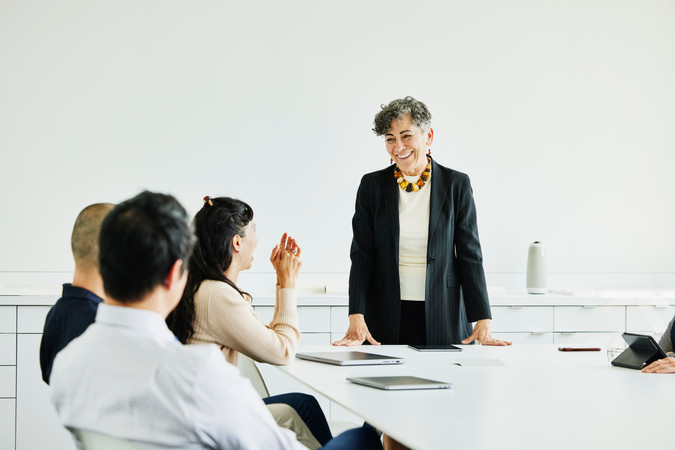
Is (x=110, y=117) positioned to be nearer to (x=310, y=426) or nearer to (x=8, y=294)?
(x=8, y=294)

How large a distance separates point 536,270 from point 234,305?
9.25ft

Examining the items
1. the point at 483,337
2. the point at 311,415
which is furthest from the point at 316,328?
the point at 311,415

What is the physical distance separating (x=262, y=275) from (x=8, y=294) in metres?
1.41

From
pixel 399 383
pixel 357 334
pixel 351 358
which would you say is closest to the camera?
pixel 399 383

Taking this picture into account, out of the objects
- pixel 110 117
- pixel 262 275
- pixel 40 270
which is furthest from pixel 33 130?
pixel 262 275

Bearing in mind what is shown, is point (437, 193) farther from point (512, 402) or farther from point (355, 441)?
point (355, 441)

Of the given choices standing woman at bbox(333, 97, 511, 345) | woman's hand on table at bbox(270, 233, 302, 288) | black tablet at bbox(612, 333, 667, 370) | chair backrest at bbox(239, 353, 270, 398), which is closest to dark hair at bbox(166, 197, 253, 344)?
woman's hand on table at bbox(270, 233, 302, 288)

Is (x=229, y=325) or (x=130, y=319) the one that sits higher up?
(x=130, y=319)

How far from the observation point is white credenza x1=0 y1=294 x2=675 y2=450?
3.56m

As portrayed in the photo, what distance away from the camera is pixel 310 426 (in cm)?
220

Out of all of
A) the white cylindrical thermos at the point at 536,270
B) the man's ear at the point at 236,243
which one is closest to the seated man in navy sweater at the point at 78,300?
the man's ear at the point at 236,243

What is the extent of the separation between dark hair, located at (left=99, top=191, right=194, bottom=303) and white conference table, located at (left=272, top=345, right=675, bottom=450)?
1.68ft

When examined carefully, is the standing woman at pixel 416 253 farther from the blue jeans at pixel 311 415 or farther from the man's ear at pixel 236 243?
the man's ear at pixel 236 243

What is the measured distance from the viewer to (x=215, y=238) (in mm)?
2178
